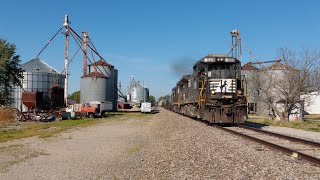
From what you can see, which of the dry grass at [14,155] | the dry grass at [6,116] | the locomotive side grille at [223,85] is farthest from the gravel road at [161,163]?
the dry grass at [6,116]

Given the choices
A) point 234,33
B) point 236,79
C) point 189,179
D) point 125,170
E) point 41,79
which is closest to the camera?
point 189,179

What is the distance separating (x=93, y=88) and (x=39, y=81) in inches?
535

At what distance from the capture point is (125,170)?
8828mm

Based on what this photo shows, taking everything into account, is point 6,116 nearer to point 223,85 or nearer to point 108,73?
point 223,85

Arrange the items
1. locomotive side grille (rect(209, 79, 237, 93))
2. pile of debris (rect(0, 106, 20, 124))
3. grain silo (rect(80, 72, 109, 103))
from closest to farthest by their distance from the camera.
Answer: locomotive side grille (rect(209, 79, 237, 93)) → pile of debris (rect(0, 106, 20, 124)) → grain silo (rect(80, 72, 109, 103))

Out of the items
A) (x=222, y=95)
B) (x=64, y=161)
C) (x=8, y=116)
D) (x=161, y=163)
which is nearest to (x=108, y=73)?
(x=8, y=116)

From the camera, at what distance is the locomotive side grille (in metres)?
21.9

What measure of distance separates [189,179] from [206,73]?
15887 mm

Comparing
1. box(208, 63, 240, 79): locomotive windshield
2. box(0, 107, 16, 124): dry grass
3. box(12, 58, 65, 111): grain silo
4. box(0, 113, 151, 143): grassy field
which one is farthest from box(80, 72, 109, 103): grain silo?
box(208, 63, 240, 79): locomotive windshield

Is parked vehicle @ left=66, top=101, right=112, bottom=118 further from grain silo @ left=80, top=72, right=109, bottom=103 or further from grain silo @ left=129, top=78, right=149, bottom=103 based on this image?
grain silo @ left=129, top=78, right=149, bottom=103

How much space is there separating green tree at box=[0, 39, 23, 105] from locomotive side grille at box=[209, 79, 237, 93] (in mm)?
29943

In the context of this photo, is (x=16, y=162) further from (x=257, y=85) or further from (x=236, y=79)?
(x=257, y=85)

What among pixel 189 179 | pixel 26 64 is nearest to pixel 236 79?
pixel 189 179

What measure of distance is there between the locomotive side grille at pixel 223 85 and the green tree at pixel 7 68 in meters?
29.9
